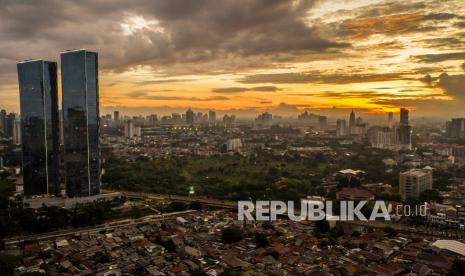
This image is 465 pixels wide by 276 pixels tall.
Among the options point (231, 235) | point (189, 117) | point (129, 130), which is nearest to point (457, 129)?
point (129, 130)

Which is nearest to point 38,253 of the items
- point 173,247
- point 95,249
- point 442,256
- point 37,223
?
point 95,249

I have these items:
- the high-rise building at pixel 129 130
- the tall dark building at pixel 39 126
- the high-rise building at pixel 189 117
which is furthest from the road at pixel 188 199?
the high-rise building at pixel 189 117

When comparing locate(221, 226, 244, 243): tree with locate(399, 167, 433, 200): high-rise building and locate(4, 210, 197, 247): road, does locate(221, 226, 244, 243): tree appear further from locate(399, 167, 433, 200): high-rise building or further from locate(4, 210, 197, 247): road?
locate(399, 167, 433, 200): high-rise building

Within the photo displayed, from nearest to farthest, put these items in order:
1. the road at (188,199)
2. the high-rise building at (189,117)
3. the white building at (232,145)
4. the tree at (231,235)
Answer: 1. the tree at (231,235)
2. the road at (188,199)
3. the white building at (232,145)
4. the high-rise building at (189,117)

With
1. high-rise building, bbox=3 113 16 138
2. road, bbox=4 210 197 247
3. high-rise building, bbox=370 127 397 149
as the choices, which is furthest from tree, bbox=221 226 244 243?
high-rise building, bbox=3 113 16 138

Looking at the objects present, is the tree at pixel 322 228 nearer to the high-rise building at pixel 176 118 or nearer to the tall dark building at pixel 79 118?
the tall dark building at pixel 79 118

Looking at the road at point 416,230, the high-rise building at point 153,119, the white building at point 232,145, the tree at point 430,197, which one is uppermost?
the high-rise building at point 153,119

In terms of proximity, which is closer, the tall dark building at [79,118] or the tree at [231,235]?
the tree at [231,235]
